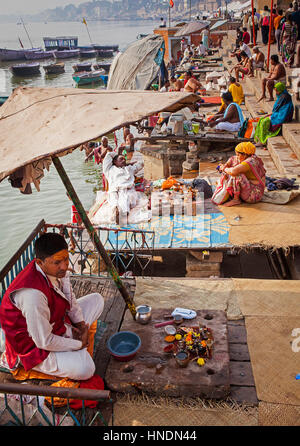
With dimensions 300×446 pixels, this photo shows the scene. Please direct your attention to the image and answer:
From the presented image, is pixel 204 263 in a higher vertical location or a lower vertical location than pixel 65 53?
lower

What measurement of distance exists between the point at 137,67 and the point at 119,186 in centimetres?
811

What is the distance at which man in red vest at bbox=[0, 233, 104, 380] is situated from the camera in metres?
2.81

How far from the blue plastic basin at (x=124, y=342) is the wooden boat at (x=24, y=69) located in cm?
4348

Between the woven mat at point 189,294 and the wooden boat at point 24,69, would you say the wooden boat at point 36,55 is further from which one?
the woven mat at point 189,294

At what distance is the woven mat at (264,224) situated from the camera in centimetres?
553

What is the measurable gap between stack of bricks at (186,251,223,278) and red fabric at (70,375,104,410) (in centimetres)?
292

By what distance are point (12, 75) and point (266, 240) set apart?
146ft

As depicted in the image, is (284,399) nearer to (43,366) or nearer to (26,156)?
(43,366)

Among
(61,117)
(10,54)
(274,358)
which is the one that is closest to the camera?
(61,117)

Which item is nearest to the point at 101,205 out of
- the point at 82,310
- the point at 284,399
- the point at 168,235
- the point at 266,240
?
the point at 168,235

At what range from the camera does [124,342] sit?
3.59 m

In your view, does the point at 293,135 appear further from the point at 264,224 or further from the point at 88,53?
the point at 88,53

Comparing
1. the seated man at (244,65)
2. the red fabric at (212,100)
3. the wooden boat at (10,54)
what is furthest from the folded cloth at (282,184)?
the wooden boat at (10,54)

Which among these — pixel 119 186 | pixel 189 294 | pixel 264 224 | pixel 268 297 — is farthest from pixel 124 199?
pixel 268 297
